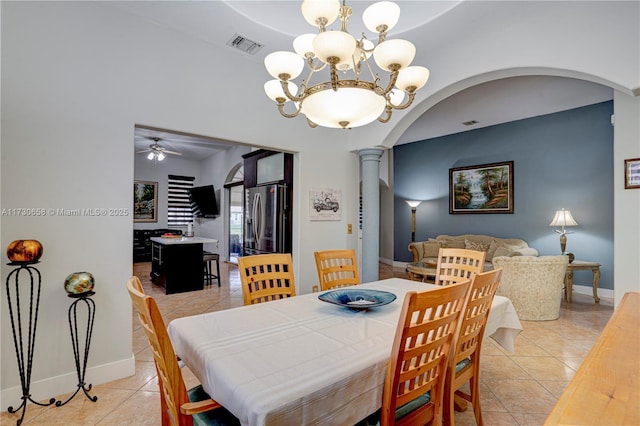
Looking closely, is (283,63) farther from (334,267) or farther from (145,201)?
(145,201)

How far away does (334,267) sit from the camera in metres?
2.62

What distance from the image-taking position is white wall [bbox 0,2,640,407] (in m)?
2.15

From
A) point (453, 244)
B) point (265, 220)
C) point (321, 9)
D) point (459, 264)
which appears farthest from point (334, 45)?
point (453, 244)

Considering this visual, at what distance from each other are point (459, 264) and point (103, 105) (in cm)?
303

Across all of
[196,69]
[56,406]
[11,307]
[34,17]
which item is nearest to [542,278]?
[196,69]

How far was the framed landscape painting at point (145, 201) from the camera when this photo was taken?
866 centimetres

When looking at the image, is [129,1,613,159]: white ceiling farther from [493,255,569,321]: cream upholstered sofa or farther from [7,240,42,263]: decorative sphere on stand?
[493,255,569,321]: cream upholstered sofa

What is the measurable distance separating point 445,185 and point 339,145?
151 inches

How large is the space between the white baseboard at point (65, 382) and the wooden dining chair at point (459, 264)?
2.62 meters

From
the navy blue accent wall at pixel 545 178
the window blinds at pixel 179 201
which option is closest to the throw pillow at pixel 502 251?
the navy blue accent wall at pixel 545 178

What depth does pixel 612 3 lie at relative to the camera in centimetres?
225

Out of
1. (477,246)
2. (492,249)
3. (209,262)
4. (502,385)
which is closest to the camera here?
(502,385)

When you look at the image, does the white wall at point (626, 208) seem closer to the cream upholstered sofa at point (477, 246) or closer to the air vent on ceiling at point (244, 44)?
the cream upholstered sofa at point (477, 246)

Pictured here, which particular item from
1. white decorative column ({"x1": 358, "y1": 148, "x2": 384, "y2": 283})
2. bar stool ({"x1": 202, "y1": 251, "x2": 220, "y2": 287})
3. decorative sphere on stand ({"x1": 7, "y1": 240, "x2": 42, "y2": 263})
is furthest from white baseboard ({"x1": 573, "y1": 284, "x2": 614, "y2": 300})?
decorative sphere on stand ({"x1": 7, "y1": 240, "x2": 42, "y2": 263})
